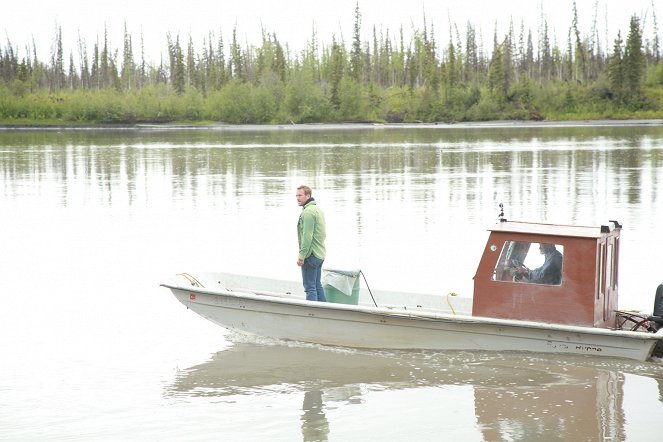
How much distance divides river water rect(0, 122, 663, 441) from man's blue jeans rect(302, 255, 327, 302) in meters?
0.63

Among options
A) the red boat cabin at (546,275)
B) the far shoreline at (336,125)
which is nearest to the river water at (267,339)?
the red boat cabin at (546,275)

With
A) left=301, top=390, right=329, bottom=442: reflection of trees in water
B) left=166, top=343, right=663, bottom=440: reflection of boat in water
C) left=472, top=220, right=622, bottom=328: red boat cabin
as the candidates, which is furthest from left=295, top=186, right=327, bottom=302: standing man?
left=472, top=220, right=622, bottom=328: red boat cabin

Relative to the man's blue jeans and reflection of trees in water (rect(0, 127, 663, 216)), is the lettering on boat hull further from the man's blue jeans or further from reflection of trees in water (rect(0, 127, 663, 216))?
reflection of trees in water (rect(0, 127, 663, 216))

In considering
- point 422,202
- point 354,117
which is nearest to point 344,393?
point 422,202

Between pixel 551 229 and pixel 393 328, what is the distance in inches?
79.6

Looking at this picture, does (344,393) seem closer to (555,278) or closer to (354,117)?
(555,278)

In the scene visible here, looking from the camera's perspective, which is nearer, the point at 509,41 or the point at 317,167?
the point at 317,167

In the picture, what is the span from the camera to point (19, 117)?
125m

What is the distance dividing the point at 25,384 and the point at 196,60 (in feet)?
508

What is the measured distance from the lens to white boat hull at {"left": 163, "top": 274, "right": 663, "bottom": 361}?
34.0 ft

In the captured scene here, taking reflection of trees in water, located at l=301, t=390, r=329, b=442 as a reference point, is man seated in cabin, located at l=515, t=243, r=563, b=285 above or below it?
above

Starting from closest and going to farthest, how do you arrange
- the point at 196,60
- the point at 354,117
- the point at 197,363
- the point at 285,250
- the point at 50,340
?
the point at 197,363
the point at 50,340
the point at 285,250
the point at 354,117
the point at 196,60

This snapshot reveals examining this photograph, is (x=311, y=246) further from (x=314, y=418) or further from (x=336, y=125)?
(x=336, y=125)

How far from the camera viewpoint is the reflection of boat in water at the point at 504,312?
408 inches
